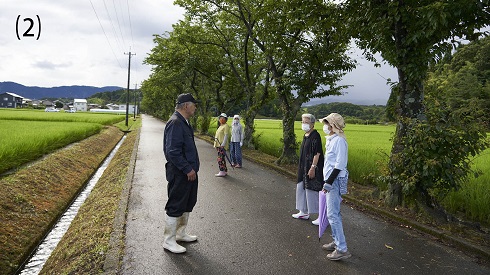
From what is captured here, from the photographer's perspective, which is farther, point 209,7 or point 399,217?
point 209,7

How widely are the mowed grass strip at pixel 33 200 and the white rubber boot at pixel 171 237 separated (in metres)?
2.18

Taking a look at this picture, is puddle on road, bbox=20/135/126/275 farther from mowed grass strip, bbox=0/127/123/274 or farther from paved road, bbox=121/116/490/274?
paved road, bbox=121/116/490/274

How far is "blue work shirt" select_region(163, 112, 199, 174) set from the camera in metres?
3.83

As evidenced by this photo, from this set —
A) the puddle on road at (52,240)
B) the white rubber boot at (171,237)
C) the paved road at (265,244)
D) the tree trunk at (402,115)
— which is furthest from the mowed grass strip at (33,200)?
the tree trunk at (402,115)

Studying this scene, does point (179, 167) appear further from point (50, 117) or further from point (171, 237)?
point (50, 117)

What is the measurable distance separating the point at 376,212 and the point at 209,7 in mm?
12924

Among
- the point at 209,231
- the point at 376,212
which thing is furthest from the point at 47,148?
the point at 376,212

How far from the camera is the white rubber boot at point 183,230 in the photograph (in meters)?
4.25

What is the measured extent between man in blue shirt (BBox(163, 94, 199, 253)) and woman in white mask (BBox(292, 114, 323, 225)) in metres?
1.89

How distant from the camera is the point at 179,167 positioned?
3.82 m

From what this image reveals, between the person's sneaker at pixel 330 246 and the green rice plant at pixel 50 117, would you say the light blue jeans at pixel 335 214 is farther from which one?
the green rice plant at pixel 50 117

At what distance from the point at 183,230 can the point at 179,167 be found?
100 centimetres

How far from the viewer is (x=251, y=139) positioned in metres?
15.9

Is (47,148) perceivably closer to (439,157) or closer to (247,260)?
(247,260)
